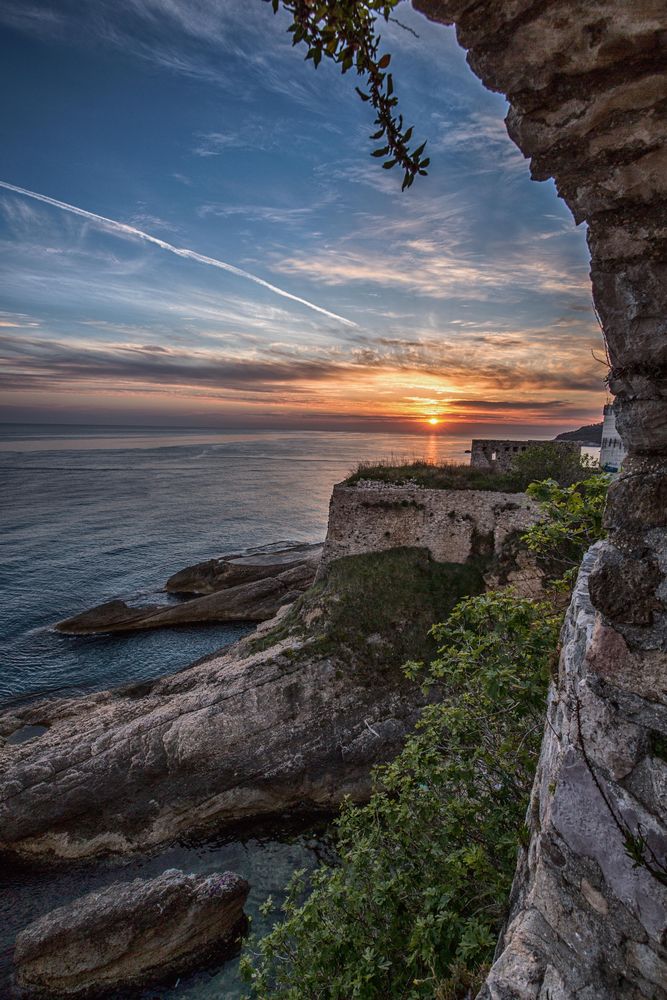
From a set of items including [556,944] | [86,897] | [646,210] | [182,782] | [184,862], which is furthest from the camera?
[182,782]

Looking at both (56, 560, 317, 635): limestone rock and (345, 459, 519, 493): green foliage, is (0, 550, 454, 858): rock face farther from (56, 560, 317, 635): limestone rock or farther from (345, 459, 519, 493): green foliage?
(56, 560, 317, 635): limestone rock

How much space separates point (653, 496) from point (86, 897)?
67.4 ft

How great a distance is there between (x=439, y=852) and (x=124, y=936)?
514 inches

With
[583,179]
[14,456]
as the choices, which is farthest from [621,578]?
[14,456]

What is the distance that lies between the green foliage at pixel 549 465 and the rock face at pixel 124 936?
24.6 metres

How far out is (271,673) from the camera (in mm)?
23391

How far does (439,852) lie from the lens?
24.7 feet

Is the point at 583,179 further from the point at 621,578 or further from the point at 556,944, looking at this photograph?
the point at 556,944

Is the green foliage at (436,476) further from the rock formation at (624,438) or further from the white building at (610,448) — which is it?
the rock formation at (624,438)

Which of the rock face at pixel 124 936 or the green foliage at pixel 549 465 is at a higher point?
the green foliage at pixel 549 465

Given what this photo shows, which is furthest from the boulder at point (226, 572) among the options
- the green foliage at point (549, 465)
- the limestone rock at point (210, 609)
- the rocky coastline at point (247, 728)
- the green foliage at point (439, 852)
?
the green foliage at point (439, 852)

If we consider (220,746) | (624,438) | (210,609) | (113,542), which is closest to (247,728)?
(220,746)

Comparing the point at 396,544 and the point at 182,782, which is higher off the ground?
the point at 396,544

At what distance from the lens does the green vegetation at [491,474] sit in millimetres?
30438
